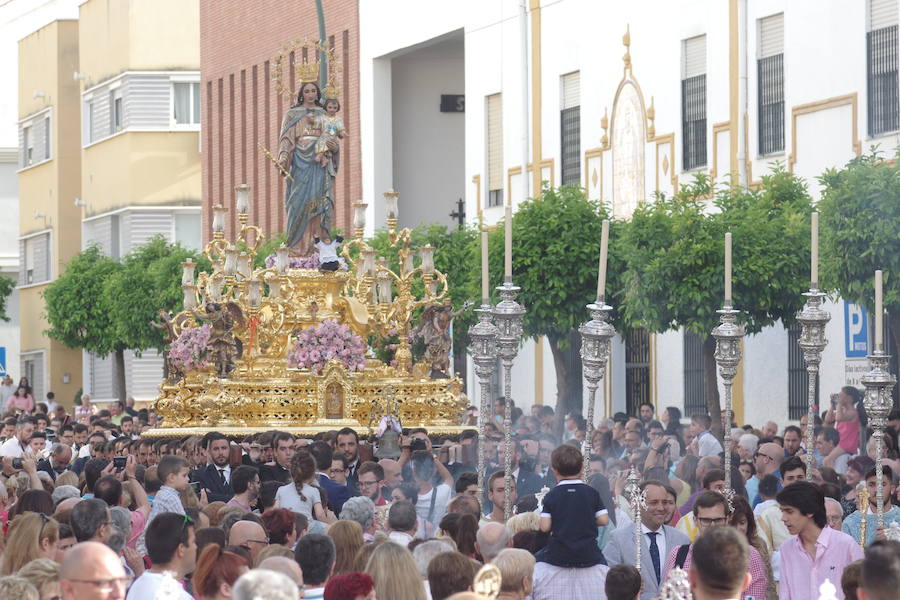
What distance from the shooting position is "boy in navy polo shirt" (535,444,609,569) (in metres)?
10.4

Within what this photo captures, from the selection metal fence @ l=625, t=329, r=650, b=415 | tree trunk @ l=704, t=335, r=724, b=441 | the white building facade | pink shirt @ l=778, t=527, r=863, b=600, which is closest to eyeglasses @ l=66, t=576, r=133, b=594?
pink shirt @ l=778, t=527, r=863, b=600

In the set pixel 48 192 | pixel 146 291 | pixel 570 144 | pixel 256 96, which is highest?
pixel 256 96

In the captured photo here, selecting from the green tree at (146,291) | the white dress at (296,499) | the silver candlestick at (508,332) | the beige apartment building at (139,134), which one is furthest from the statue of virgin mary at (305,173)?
the beige apartment building at (139,134)

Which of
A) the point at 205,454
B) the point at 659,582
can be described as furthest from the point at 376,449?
the point at 659,582

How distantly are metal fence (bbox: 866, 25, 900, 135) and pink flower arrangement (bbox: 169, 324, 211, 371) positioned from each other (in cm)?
949

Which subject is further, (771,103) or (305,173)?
(771,103)

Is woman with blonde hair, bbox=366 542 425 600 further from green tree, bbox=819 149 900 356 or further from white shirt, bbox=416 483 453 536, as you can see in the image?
green tree, bbox=819 149 900 356

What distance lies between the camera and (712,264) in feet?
82.5

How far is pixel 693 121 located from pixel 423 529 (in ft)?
64.5

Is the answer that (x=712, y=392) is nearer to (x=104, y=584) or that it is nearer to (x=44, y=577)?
(x=44, y=577)

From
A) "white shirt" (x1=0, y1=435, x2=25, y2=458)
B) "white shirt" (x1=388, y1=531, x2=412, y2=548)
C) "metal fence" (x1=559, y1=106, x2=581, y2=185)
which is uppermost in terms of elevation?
"metal fence" (x1=559, y1=106, x2=581, y2=185)

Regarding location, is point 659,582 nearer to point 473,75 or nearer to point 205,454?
point 205,454

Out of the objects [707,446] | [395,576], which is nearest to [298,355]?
[707,446]

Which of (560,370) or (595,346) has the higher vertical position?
(595,346)
